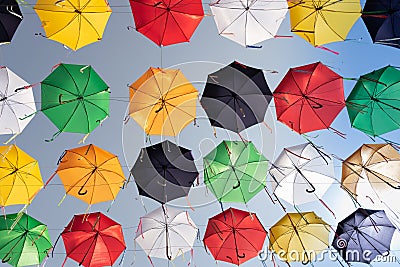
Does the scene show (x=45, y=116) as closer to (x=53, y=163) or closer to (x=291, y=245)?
(x=53, y=163)

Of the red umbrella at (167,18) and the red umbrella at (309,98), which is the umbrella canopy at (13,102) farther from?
the red umbrella at (309,98)

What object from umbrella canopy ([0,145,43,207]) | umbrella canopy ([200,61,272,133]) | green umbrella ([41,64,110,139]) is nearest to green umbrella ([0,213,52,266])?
umbrella canopy ([0,145,43,207])

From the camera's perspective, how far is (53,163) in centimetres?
565

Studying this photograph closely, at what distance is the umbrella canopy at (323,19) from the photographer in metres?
4.95

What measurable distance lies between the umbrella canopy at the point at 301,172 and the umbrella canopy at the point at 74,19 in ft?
7.63

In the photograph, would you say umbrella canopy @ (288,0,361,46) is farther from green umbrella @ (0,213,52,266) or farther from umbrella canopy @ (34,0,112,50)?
green umbrella @ (0,213,52,266)

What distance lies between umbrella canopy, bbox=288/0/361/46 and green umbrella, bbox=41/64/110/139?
2.02 metres

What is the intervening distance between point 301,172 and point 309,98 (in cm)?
85

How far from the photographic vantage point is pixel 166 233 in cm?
575

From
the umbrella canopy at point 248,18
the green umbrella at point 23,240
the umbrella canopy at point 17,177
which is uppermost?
the umbrella canopy at point 248,18

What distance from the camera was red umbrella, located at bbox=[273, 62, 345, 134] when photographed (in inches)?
199

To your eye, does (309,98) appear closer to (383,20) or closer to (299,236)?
(383,20)

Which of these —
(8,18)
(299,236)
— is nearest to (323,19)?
(299,236)

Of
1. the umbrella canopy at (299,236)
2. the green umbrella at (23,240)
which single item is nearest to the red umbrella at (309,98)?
the umbrella canopy at (299,236)
